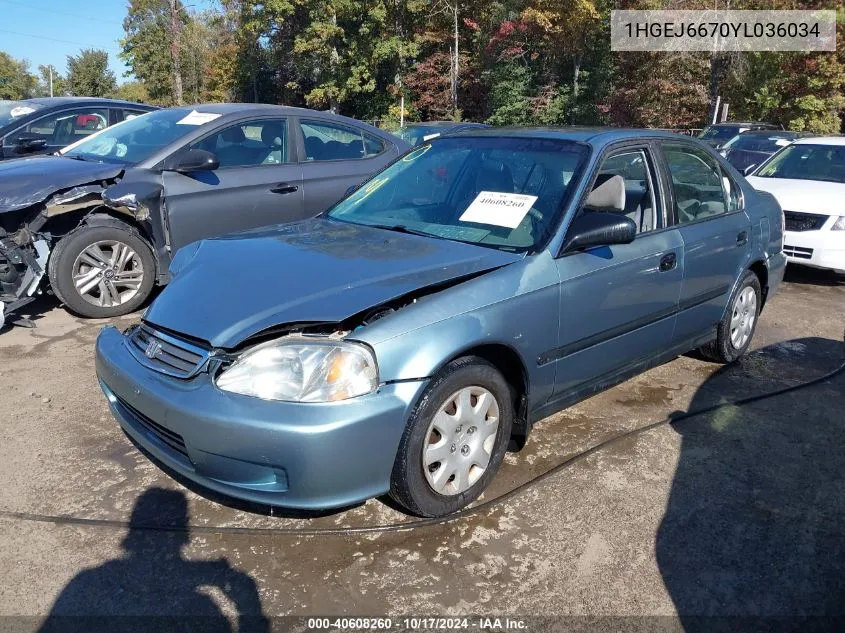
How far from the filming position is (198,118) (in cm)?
570

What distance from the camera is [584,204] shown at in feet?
11.0

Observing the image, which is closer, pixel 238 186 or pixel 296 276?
pixel 296 276

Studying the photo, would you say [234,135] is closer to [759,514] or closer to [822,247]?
[759,514]

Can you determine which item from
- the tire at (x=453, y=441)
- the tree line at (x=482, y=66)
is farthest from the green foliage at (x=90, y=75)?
the tire at (x=453, y=441)

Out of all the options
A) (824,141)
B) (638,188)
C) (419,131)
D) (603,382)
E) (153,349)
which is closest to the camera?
(153,349)

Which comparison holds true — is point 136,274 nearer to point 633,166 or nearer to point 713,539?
point 633,166

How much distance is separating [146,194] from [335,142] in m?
1.83

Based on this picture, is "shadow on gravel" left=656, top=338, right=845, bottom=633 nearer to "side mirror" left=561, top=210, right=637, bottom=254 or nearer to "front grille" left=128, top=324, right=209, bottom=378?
"side mirror" left=561, top=210, right=637, bottom=254

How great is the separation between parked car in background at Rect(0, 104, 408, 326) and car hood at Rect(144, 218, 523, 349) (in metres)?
1.95

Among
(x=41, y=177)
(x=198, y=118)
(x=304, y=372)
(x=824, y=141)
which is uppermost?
(x=198, y=118)

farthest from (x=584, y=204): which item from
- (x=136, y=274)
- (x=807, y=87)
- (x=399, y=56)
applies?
(x=399, y=56)

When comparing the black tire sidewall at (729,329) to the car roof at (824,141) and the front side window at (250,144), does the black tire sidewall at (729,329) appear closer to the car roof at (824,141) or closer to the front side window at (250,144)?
the front side window at (250,144)

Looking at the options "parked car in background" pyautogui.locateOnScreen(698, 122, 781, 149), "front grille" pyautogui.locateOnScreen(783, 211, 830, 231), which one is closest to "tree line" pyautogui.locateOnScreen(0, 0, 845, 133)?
"parked car in background" pyautogui.locateOnScreen(698, 122, 781, 149)

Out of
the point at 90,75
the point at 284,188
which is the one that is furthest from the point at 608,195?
the point at 90,75
